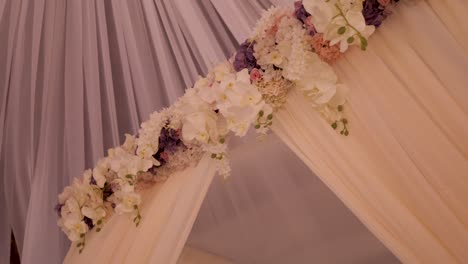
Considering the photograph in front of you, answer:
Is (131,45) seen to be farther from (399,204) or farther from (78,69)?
(399,204)

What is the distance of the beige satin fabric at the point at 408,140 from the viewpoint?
100 centimetres

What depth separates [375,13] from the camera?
1073 mm

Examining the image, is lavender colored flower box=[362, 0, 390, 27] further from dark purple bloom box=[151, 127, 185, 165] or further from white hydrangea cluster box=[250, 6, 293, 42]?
dark purple bloom box=[151, 127, 185, 165]

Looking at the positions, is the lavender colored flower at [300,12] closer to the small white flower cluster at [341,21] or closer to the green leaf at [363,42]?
the small white flower cluster at [341,21]

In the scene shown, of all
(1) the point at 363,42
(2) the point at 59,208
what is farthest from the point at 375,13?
(2) the point at 59,208

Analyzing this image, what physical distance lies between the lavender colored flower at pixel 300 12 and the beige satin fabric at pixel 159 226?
528 millimetres

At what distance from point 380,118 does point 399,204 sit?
0.22 meters

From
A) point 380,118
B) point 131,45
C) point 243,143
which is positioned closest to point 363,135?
point 380,118

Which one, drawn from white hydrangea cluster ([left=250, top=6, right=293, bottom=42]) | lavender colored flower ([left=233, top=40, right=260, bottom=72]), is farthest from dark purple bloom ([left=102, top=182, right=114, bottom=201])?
white hydrangea cluster ([left=250, top=6, right=293, bottom=42])

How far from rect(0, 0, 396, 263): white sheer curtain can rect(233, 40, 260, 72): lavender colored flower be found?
23 centimetres

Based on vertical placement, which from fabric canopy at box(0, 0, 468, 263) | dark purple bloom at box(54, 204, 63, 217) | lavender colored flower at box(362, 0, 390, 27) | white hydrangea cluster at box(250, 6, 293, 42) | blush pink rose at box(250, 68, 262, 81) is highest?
fabric canopy at box(0, 0, 468, 263)

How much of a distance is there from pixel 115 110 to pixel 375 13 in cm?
125

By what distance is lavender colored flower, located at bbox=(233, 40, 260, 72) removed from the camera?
4.27 ft

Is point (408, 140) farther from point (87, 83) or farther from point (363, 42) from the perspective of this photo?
point (87, 83)
